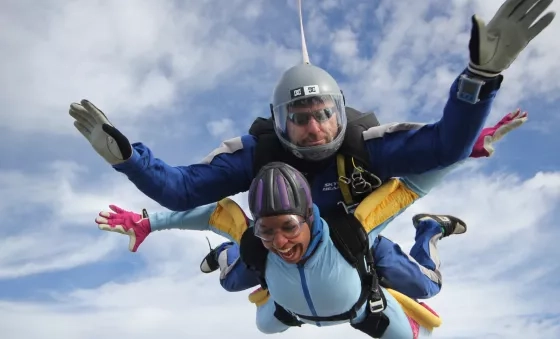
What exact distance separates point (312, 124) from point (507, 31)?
1.29 metres

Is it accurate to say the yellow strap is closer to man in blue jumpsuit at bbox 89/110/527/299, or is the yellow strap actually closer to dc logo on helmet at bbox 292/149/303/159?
dc logo on helmet at bbox 292/149/303/159

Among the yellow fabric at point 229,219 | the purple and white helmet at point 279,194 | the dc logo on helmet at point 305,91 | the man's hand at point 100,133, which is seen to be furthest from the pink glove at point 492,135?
the man's hand at point 100,133

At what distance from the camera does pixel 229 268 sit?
4.52 meters

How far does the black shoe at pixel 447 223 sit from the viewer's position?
516 cm

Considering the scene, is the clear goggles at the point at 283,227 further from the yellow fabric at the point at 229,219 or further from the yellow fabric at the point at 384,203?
the yellow fabric at the point at 229,219

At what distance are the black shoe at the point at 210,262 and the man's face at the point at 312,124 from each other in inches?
66.1

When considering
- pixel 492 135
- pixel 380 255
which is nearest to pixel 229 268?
pixel 380 255

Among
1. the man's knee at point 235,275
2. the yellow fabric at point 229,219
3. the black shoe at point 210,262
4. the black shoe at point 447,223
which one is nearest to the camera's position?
the yellow fabric at point 229,219

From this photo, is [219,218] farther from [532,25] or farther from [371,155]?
[532,25]

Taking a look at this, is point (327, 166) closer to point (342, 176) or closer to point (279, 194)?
point (342, 176)

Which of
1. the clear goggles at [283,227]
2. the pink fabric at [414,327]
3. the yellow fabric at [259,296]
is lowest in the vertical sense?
the pink fabric at [414,327]

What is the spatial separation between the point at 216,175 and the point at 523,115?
6.78ft

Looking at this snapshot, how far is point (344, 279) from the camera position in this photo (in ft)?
11.7

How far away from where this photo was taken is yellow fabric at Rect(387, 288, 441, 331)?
4641 mm
